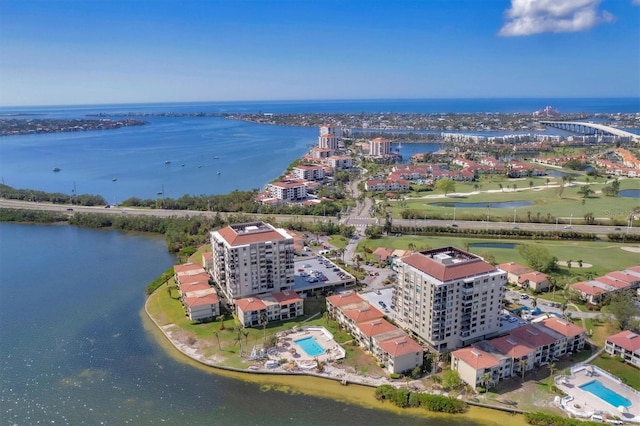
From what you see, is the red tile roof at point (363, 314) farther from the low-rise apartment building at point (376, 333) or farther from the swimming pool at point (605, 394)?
the swimming pool at point (605, 394)

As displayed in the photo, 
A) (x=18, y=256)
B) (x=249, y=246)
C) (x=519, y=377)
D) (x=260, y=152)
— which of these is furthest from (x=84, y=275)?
(x=260, y=152)

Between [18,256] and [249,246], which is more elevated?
[249,246]

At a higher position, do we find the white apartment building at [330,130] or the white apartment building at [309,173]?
the white apartment building at [330,130]

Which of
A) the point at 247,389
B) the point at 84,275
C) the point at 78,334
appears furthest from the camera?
the point at 84,275

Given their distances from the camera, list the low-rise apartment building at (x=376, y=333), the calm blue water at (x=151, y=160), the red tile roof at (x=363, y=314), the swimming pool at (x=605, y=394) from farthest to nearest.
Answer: the calm blue water at (x=151, y=160), the red tile roof at (x=363, y=314), the low-rise apartment building at (x=376, y=333), the swimming pool at (x=605, y=394)

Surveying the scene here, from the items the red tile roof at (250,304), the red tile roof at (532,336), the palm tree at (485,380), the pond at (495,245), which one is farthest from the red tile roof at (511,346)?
the pond at (495,245)

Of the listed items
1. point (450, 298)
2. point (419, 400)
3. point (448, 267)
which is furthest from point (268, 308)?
point (448, 267)

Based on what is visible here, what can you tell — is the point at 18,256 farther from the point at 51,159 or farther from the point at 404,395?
the point at 51,159
